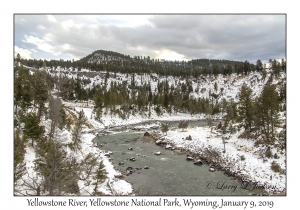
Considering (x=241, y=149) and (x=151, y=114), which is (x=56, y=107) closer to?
(x=241, y=149)

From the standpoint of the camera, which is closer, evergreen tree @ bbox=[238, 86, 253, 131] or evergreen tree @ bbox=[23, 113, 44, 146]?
evergreen tree @ bbox=[23, 113, 44, 146]

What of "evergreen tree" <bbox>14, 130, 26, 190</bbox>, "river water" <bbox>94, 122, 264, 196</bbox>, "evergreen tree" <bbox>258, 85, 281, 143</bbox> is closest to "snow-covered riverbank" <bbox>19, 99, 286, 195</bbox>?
"river water" <bbox>94, 122, 264, 196</bbox>

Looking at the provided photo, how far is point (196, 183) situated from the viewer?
74.3 ft

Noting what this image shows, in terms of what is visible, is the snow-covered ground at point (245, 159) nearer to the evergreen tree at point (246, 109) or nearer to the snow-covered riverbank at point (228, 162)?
the snow-covered riverbank at point (228, 162)

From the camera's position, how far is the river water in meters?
20.8

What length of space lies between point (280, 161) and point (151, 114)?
7465cm

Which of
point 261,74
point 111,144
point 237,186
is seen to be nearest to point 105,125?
point 111,144

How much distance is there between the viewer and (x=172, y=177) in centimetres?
2425

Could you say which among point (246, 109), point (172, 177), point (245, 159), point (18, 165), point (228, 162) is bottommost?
point (172, 177)

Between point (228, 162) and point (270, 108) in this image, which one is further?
point (270, 108)

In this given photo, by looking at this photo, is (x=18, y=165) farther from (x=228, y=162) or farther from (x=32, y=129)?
(x=228, y=162)

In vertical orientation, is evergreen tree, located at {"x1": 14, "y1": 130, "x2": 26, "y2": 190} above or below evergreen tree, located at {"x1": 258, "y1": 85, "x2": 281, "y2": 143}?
below

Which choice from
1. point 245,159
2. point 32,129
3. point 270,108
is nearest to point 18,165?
point 32,129

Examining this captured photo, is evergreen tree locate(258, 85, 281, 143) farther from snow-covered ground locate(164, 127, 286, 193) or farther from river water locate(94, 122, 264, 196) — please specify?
river water locate(94, 122, 264, 196)
